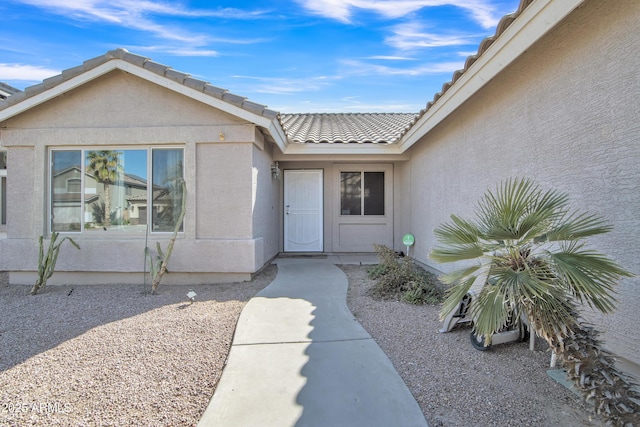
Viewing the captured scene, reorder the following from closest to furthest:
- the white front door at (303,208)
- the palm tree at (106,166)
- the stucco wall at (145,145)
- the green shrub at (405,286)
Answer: the green shrub at (405,286), the stucco wall at (145,145), the palm tree at (106,166), the white front door at (303,208)

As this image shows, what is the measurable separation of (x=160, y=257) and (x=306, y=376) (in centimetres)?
413

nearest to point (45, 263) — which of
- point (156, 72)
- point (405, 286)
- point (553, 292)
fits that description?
point (156, 72)

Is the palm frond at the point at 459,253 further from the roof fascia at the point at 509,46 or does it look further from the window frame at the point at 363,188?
the window frame at the point at 363,188

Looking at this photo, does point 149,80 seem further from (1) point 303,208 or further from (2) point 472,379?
(2) point 472,379

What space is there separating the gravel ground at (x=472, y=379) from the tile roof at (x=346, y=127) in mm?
4564

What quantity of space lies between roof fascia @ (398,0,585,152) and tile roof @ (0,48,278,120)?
310 cm

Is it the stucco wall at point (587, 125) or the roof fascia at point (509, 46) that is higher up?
the roof fascia at point (509, 46)

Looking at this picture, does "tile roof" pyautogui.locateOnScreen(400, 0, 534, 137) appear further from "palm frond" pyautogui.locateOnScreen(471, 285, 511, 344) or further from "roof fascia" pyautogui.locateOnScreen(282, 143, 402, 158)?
"roof fascia" pyautogui.locateOnScreen(282, 143, 402, 158)

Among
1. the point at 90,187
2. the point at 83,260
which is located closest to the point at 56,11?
the point at 90,187

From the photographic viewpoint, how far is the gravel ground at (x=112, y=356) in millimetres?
2627

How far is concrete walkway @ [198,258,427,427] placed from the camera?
254 centimetres

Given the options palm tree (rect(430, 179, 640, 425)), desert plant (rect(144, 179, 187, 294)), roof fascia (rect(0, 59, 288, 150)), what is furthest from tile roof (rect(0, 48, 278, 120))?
palm tree (rect(430, 179, 640, 425))

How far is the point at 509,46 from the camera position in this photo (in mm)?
3701

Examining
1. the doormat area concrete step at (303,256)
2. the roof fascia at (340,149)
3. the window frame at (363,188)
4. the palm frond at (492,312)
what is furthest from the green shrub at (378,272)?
the palm frond at (492,312)
